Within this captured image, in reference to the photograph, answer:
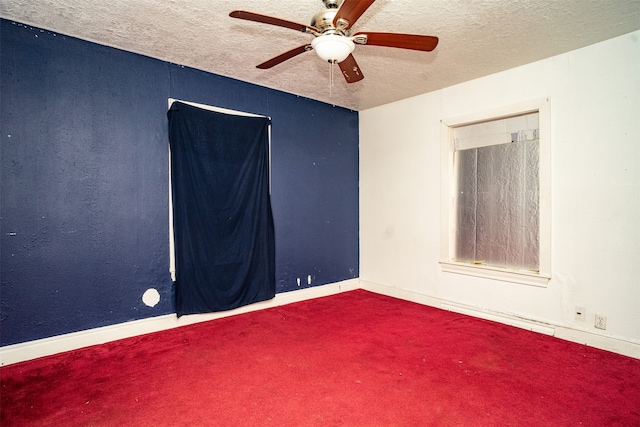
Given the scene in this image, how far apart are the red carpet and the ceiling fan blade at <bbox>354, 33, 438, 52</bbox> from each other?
2196 millimetres

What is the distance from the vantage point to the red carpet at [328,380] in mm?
1967

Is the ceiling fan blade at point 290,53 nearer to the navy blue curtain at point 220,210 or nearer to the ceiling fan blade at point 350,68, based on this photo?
the ceiling fan blade at point 350,68

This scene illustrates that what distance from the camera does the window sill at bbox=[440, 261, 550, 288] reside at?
130 inches

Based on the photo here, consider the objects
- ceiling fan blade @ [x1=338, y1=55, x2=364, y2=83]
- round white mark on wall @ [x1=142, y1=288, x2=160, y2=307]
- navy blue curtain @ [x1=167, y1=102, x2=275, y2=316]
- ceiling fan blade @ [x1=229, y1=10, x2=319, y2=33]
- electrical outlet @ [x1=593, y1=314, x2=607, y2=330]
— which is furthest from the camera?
navy blue curtain @ [x1=167, y1=102, x2=275, y2=316]

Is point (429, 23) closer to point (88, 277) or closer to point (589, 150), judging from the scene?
point (589, 150)

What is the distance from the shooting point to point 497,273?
3.61 metres

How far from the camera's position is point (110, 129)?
307cm

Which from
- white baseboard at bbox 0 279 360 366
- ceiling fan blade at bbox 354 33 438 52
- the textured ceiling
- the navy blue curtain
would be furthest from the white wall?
white baseboard at bbox 0 279 360 366

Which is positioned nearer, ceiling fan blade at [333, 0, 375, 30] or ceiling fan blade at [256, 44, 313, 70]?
ceiling fan blade at [333, 0, 375, 30]

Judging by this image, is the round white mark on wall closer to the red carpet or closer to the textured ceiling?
the red carpet

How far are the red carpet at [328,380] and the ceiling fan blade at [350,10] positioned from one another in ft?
7.30

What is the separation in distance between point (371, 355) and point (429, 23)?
269 centimetres

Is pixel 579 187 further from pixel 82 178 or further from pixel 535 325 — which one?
pixel 82 178

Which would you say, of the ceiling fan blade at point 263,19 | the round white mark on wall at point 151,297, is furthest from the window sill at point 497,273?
the round white mark on wall at point 151,297
